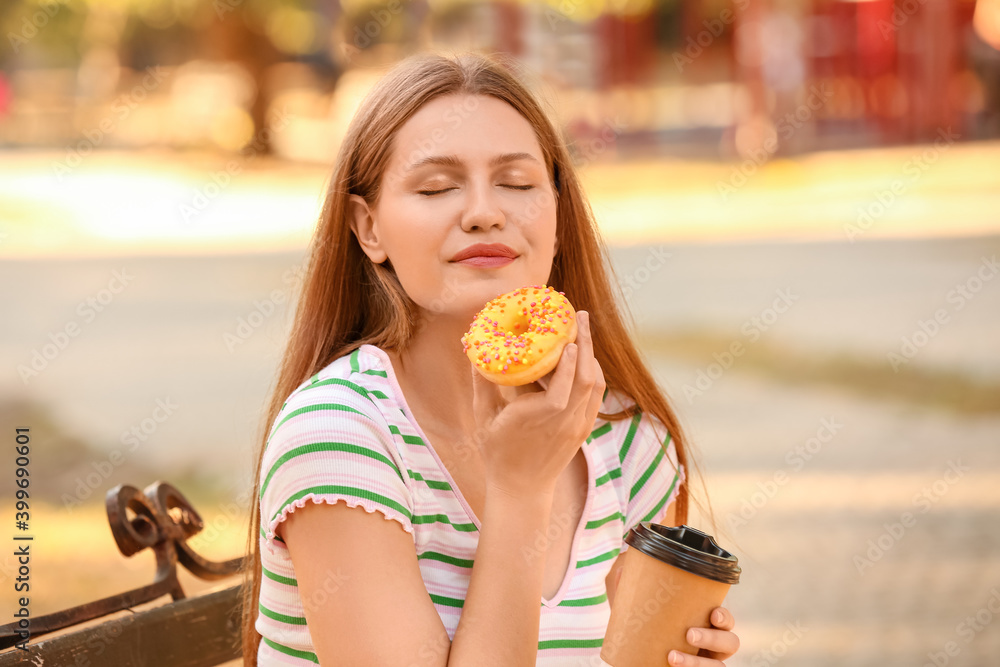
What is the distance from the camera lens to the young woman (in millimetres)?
2006

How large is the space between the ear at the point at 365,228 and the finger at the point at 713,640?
3.30 feet

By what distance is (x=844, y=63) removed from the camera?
76.3 feet

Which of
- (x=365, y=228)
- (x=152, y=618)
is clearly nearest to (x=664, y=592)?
(x=365, y=228)

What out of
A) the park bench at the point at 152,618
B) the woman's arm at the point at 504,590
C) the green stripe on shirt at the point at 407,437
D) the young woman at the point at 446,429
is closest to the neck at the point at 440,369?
the young woman at the point at 446,429

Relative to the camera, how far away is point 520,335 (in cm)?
208

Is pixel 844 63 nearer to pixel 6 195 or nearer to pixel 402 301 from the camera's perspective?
pixel 6 195

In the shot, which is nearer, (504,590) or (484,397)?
(504,590)

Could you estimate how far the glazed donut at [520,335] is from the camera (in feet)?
6.64

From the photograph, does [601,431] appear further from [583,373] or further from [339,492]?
[339,492]

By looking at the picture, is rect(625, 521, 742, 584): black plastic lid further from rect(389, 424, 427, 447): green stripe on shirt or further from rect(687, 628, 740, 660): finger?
rect(389, 424, 427, 447): green stripe on shirt

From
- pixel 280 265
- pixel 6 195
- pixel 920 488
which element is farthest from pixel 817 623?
pixel 6 195

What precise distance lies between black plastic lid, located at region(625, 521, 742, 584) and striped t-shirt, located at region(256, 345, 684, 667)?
1.12 ft

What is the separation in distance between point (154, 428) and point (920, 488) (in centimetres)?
532

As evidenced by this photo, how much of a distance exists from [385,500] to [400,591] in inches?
6.6
